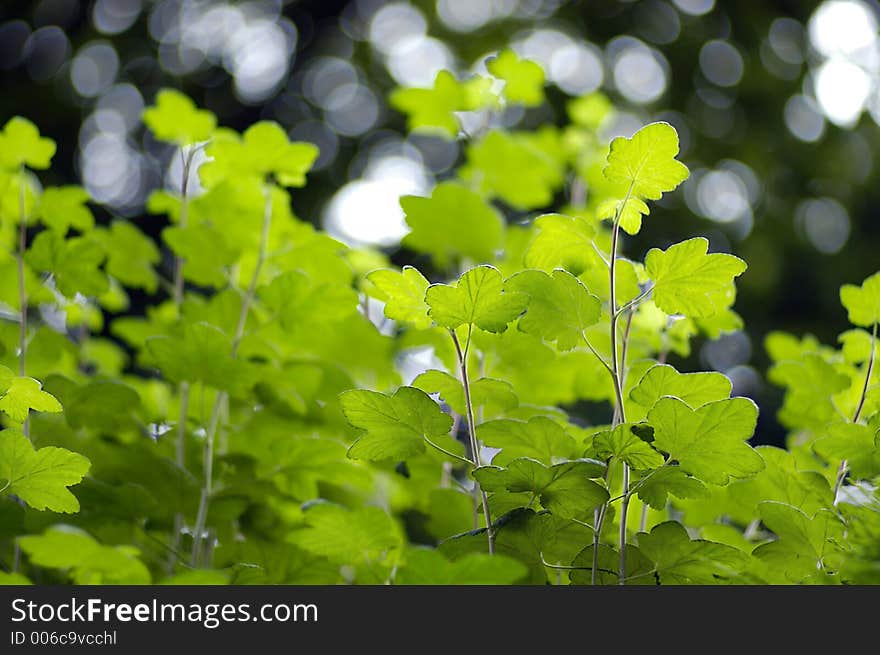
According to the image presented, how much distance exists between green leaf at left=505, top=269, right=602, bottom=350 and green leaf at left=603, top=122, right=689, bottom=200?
105 millimetres

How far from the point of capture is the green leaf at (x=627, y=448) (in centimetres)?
69

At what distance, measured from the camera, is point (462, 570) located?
2.05 ft

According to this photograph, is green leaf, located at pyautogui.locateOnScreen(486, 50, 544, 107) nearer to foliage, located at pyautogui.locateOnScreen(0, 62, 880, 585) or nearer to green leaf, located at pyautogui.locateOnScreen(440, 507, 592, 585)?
foliage, located at pyautogui.locateOnScreen(0, 62, 880, 585)

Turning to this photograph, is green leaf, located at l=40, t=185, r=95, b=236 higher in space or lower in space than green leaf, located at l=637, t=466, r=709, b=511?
higher

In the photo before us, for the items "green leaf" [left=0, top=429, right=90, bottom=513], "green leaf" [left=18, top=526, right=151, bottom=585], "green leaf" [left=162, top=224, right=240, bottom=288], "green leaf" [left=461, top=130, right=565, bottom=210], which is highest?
"green leaf" [left=461, top=130, right=565, bottom=210]

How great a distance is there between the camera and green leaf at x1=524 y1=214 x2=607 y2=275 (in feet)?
2.66

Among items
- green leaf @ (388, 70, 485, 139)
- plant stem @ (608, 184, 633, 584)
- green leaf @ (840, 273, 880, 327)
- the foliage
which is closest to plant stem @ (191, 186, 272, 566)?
the foliage

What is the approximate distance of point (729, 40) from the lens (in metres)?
5.80

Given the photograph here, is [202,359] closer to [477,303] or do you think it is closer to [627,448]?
[477,303]

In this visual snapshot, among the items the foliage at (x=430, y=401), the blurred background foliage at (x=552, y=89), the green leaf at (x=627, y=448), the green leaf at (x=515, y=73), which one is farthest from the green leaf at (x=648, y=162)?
the blurred background foliage at (x=552, y=89)

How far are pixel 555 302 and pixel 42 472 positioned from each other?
47cm
